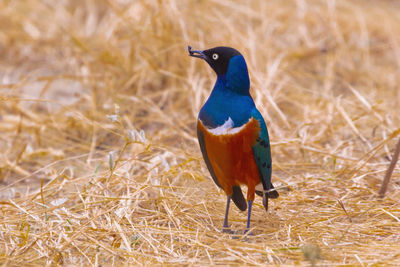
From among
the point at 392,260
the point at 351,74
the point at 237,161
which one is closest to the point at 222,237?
the point at 237,161

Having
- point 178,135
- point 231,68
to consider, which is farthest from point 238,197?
point 178,135

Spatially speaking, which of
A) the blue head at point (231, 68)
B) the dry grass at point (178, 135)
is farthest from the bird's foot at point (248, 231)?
the blue head at point (231, 68)

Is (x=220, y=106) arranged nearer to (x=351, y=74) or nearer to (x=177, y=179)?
(x=177, y=179)

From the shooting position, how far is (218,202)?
8.08 feet

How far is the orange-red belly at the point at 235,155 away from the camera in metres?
1.98

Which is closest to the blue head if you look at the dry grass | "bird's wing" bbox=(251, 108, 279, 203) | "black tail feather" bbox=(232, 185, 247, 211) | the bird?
the bird

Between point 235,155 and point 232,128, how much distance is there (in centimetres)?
11

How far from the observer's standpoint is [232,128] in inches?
77.2

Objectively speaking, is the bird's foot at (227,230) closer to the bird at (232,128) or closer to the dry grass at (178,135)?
the dry grass at (178,135)

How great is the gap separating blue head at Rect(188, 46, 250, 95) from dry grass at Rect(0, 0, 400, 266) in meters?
0.54

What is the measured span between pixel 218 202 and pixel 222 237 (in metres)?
0.41

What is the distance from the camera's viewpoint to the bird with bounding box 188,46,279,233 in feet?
6.46

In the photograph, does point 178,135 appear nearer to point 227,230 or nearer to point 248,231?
point 227,230

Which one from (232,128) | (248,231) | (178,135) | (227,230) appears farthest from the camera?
(178,135)
